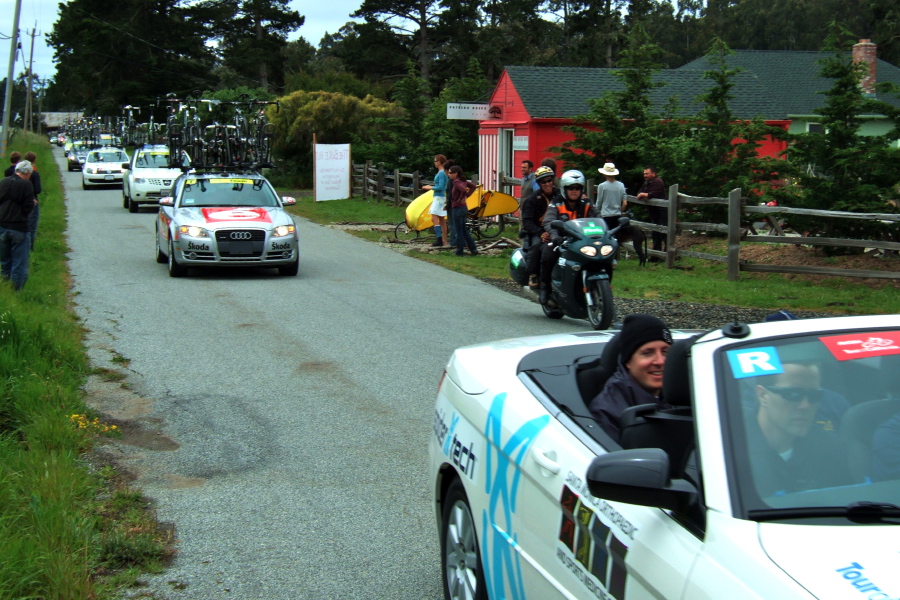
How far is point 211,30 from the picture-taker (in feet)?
233

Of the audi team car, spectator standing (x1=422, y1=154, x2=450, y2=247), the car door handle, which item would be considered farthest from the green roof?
the car door handle

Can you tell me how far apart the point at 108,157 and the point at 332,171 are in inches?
554

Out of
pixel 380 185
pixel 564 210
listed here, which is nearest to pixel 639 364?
pixel 564 210

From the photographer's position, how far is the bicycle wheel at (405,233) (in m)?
22.0

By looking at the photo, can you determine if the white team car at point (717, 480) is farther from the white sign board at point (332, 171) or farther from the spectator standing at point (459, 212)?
the white sign board at point (332, 171)

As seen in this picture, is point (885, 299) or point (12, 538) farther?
point (885, 299)

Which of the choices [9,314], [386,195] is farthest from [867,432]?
[386,195]

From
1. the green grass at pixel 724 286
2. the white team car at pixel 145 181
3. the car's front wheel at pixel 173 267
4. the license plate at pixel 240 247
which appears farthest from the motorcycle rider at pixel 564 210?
the white team car at pixel 145 181

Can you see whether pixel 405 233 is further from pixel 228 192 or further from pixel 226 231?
pixel 226 231

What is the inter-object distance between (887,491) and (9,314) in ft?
24.7

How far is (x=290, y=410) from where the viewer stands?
25.2 ft

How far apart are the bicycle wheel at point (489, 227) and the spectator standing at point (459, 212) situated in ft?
7.20

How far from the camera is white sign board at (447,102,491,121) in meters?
27.0

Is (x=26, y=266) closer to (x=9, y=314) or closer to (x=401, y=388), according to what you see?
(x=9, y=314)
